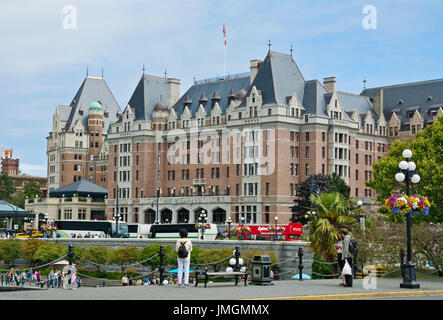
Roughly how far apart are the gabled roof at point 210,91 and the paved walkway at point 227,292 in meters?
90.3

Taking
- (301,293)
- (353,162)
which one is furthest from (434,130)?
(353,162)

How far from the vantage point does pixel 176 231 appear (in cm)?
8881

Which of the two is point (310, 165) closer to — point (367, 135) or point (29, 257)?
point (367, 135)

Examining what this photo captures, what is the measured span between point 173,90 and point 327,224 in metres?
90.8

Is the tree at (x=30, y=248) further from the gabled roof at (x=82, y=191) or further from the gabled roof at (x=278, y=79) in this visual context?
the gabled roof at (x=82, y=191)

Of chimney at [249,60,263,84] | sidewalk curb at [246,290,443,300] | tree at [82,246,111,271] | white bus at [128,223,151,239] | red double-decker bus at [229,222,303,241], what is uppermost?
chimney at [249,60,263,84]

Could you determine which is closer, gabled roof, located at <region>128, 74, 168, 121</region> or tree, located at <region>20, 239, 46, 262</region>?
tree, located at <region>20, 239, 46, 262</region>

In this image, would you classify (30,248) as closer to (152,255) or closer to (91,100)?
(152,255)

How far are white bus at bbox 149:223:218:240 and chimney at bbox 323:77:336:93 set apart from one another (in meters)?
33.6

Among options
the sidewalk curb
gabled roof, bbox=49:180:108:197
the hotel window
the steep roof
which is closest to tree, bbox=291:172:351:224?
the steep roof

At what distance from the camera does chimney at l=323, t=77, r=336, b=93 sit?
115 metres

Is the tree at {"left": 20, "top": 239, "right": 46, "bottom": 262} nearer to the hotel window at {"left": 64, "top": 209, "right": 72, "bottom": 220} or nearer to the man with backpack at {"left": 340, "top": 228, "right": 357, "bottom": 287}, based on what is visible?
the hotel window at {"left": 64, "top": 209, "right": 72, "bottom": 220}

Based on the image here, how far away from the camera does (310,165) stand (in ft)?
350

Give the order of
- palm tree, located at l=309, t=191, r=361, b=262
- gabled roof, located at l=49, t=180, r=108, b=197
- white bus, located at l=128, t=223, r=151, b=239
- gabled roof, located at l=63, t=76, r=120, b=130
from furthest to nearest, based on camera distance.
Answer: gabled roof, located at l=63, t=76, r=120, b=130, gabled roof, located at l=49, t=180, r=108, b=197, white bus, located at l=128, t=223, r=151, b=239, palm tree, located at l=309, t=191, r=361, b=262
